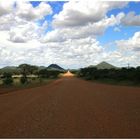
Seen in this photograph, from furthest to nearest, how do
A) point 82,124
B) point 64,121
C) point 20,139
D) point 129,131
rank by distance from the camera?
1. point 64,121
2. point 82,124
3. point 129,131
4. point 20,139

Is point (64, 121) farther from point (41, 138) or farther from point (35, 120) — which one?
point (41, 138)

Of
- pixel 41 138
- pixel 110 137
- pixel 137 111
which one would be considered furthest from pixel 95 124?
pixel 137 111

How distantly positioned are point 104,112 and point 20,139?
6.61 metres

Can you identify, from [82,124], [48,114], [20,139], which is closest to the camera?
[20,139]

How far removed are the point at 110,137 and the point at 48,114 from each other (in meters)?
5.51

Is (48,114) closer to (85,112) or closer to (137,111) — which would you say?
(85,112)

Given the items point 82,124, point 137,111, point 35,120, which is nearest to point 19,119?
point 35,120

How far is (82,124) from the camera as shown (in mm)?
11375

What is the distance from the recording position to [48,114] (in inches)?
558

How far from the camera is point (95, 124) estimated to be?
1138 cm

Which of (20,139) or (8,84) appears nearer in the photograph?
(20,139)

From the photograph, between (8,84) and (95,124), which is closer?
(95,124)

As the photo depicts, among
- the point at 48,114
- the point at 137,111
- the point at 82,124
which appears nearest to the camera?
the point at 82,124

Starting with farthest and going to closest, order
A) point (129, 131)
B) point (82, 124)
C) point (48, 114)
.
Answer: point (48, 114) → point (82, 124) → point (129, 131)
